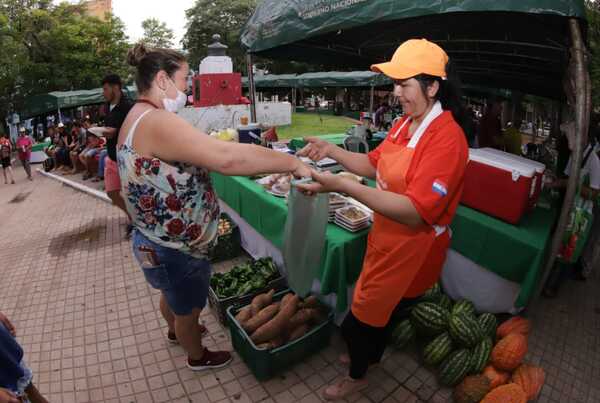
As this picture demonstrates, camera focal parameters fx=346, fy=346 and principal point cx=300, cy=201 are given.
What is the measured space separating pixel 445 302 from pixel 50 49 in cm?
2587

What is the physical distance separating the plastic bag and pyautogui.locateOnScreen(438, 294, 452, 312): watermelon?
1226mm

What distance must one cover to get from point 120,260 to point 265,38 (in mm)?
3540

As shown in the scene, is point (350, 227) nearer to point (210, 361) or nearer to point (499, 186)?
point (499, 186)

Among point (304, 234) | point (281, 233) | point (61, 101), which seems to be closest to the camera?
point (304, 234)

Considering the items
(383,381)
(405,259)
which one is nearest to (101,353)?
(383,381)

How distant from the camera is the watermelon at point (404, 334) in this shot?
2850mm

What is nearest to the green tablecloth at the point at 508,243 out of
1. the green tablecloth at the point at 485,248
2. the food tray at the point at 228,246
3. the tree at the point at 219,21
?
the green tablecloth at the point at 485,248

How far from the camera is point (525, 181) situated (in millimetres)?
Result: 2621

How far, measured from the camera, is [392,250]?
192cm

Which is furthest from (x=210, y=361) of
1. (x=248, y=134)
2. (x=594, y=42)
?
(x=594, y=42)

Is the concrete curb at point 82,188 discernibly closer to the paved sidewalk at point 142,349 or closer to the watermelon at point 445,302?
the paved sidewalk at point 142,349

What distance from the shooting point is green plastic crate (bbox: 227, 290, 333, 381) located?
2605 mm

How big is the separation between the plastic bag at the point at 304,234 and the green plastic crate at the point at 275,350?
52 cm

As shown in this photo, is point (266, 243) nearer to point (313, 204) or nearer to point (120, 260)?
point (313, 204)
